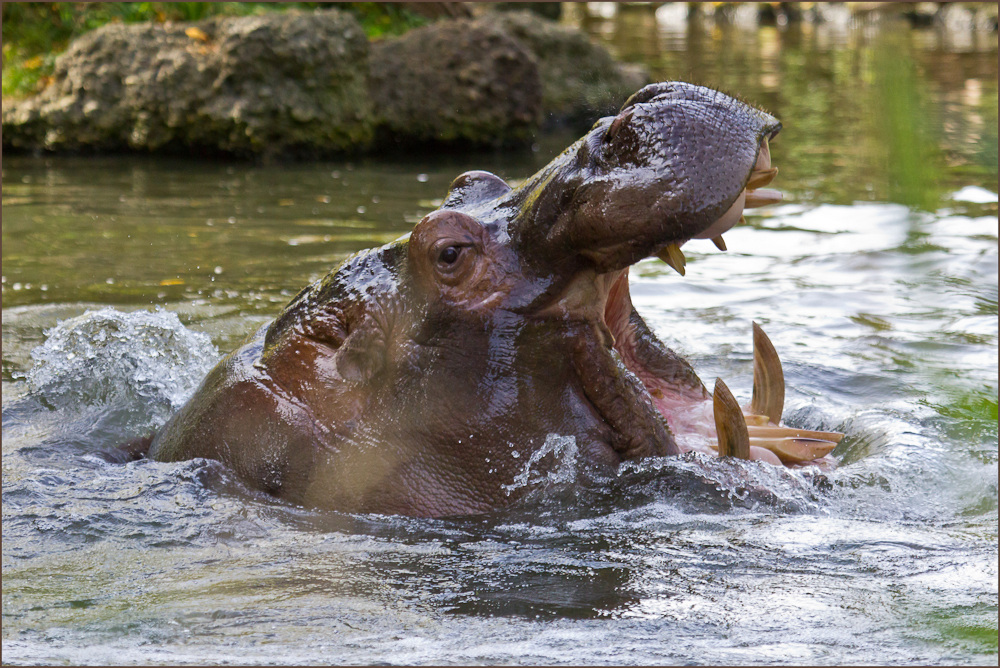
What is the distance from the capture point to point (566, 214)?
2869mm

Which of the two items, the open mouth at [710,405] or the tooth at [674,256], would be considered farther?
the open mouth at [710,405]

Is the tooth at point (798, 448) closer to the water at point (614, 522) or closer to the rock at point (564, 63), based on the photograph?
the water at point (614, 522)

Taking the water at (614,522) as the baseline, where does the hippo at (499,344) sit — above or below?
above

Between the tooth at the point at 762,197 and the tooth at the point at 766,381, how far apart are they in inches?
18.2

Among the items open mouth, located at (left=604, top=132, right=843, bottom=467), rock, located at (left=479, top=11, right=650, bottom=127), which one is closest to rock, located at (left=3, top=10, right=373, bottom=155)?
rock, located at (left=479, top=11, right=650, bottom=127)

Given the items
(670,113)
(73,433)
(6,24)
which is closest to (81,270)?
(73,433)

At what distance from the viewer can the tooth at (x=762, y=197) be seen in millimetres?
2951

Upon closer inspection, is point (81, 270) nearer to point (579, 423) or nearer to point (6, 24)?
point (579, 423)

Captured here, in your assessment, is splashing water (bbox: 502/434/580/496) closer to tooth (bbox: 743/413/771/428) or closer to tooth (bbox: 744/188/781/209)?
tooth (bbox: 743/413/771/428)

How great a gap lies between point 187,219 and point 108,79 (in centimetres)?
370

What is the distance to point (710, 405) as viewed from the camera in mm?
3484

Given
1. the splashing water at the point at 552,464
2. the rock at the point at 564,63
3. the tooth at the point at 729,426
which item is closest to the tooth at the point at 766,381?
the tooth at the point at 729,426

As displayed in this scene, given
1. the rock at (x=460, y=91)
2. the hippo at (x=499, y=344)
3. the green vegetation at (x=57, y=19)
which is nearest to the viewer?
the hippo at (x=499, y=344)

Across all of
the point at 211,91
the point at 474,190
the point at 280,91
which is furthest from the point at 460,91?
the point at 474,190
